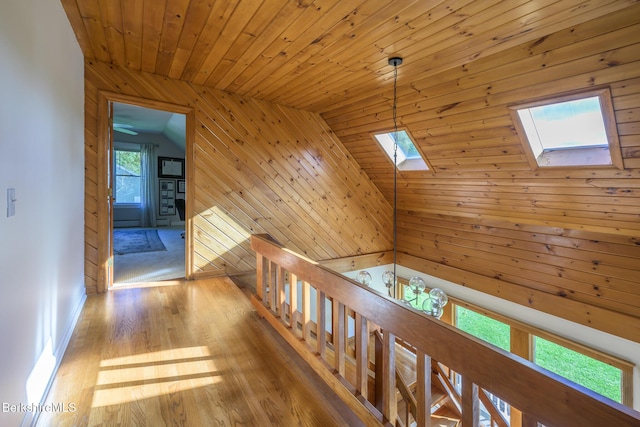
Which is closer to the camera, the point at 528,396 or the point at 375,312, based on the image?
the point at 528,396

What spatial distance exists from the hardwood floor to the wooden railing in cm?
17

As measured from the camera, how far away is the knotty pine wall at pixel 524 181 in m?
2.21

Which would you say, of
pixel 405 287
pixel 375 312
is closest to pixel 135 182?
pixel 405 287

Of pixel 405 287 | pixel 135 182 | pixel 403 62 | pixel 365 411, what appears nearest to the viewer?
pixel 365 411

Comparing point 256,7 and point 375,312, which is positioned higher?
point 256,7

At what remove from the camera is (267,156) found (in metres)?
4.04

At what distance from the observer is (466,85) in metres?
2.88

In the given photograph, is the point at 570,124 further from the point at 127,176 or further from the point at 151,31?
the point at 127,176

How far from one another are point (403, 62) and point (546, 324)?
3.78 m

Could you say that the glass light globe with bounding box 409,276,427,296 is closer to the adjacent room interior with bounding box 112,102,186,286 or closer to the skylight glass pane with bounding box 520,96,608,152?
the skylight glass pane with bounding box 520,96,608,152

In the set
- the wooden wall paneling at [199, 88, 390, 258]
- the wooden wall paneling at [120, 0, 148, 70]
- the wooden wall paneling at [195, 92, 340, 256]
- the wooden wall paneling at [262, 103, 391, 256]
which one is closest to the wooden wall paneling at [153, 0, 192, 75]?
the wooden wall paneling at [120, 0, 148, 70]

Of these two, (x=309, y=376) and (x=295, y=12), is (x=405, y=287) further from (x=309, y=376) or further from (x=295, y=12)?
(x=295, y=12)

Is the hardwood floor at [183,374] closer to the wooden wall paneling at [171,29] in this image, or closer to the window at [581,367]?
the wooden wall paneling at [171,29]

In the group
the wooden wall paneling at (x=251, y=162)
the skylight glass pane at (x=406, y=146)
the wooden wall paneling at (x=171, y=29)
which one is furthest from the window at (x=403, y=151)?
the wooden wall paneling at (x=171, y=29)
